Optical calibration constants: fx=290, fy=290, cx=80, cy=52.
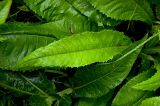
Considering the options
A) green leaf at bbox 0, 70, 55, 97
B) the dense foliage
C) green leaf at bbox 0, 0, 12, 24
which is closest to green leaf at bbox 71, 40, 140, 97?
the dense foliage

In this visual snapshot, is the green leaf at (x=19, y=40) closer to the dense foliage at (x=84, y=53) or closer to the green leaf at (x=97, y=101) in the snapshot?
the dense foliage at (x=84, y=53)

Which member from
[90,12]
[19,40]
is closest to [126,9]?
[90,12]

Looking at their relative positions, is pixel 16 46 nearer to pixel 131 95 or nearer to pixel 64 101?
pixel 64 101

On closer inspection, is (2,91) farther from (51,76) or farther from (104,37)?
(104,37)

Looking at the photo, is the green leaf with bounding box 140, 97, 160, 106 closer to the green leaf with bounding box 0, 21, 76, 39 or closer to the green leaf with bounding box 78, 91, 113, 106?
the green leaf with bounding box 78, 91, 113, 106

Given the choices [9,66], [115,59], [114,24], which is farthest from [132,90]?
[9,66]
